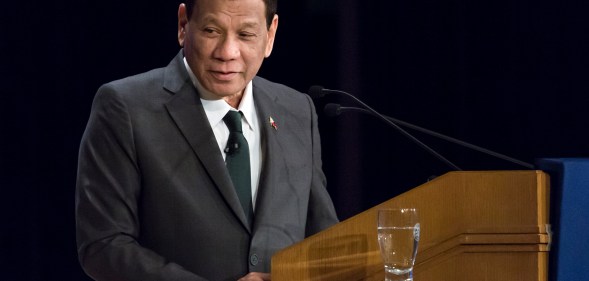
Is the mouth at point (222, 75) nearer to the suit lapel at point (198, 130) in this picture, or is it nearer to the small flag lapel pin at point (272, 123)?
the suit lapel at point (198, 130)

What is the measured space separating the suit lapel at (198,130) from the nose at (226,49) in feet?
0.43

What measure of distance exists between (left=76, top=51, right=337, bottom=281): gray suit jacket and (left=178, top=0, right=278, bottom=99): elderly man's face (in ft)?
0.24

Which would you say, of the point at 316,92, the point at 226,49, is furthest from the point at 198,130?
the point at 316,92

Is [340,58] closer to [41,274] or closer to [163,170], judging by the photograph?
[41,274]

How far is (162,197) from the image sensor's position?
7.13 ft

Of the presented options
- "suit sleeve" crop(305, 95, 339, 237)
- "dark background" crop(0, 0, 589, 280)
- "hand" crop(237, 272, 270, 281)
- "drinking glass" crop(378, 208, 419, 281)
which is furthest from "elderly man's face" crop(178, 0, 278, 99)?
"dark background" crop(0, 0, 589, 280)

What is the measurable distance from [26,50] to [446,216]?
7.85ft

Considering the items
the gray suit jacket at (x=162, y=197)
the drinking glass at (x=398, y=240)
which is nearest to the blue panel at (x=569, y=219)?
the drinking glass at (x=398, y=240)

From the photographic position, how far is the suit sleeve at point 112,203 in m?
2.11

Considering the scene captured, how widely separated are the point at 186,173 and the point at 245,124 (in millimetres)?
Result: 215

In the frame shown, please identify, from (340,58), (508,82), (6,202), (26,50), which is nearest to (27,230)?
(6,202)

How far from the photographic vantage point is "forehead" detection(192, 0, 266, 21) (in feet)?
7.06

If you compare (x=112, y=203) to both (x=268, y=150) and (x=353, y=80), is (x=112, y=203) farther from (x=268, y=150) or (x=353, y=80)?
(x=353, y=80)

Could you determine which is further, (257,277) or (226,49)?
(226,49)
